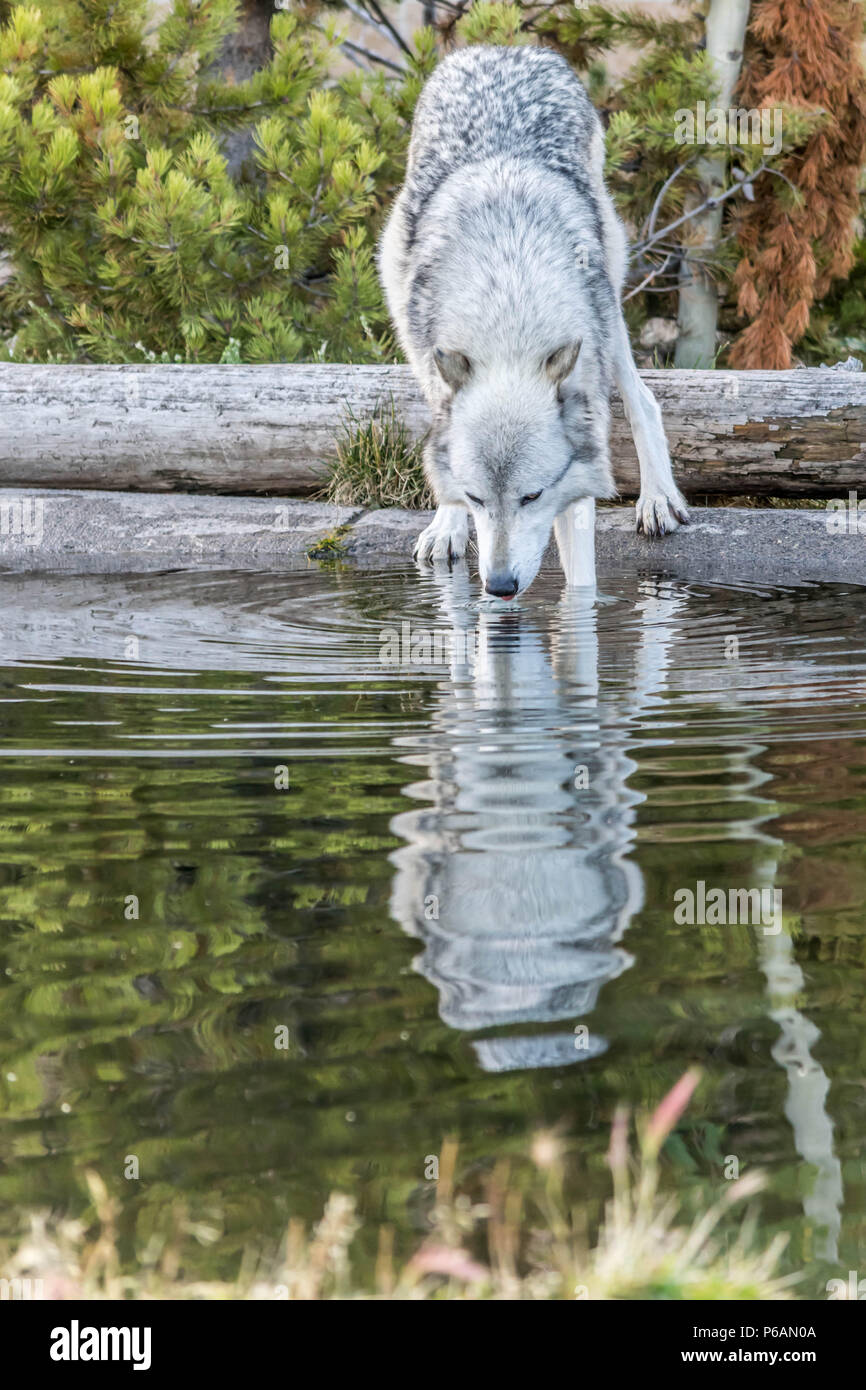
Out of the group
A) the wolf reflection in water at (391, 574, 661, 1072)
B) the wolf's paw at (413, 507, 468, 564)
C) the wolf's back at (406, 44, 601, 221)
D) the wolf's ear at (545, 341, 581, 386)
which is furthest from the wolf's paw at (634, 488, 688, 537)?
the wolf reflection in water at (391, 574, 661, 1072)

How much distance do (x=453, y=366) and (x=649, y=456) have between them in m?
2.08

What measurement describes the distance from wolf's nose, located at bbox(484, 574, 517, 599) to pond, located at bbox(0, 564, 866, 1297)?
46 centimetres

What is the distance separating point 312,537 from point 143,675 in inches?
119

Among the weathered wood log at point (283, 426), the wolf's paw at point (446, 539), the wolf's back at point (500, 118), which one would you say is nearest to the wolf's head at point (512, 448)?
the wolf's paw at point (446, 539)

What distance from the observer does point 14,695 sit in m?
4.46

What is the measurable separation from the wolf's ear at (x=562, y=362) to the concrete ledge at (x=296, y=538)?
5.13ft

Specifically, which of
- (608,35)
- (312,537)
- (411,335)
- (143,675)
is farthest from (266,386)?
(608,35)

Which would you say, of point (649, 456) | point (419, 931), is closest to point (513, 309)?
point (649, 456)

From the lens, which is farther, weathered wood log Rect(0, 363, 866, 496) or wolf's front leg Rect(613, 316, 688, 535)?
weathered wood log Rect(0, 363, 866, 496)

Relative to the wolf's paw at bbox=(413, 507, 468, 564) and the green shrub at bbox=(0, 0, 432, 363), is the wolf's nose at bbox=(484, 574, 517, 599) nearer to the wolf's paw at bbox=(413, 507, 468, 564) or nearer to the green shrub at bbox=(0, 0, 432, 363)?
the wolf's paw at bbox=(413, 507, 468, 564)

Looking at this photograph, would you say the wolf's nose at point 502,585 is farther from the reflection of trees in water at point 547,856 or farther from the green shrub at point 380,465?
the green shrub at point 380,465

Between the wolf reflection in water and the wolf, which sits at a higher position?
the wolf

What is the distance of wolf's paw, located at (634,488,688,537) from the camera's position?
7.14 metres
